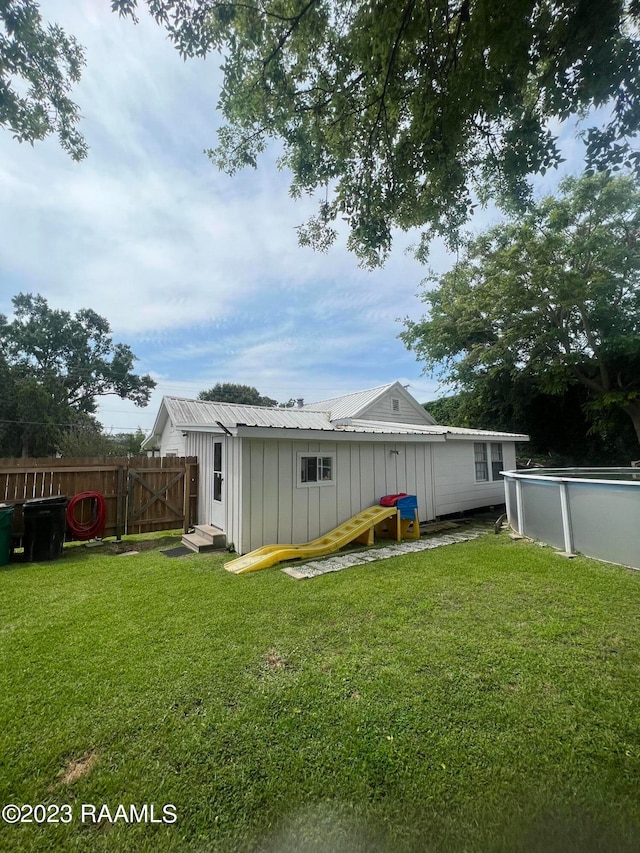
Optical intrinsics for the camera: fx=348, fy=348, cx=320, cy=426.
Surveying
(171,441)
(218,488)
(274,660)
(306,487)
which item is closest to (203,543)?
(218,488)

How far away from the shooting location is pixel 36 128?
137 inches

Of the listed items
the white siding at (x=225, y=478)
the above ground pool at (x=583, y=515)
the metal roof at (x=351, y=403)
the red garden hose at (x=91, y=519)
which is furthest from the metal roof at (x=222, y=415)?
the above ground pool at (x=583, y=515)

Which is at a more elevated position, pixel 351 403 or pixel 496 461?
pixel 351 403

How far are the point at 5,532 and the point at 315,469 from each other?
17.5 ft

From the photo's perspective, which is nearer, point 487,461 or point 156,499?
point 156,499

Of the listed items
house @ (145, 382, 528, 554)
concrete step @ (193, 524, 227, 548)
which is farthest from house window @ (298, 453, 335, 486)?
concrete step @ (193, 524, 227, 548)

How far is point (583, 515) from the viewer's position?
5.48 meters

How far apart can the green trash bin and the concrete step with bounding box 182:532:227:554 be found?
2.77 m

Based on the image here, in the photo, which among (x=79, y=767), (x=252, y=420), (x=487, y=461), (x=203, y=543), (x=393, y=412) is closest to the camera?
(x=79, y=767)

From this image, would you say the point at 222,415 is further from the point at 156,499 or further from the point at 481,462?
the point at 481,462

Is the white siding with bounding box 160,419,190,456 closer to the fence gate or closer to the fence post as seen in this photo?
the fence gate

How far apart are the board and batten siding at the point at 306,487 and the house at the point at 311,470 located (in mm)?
18

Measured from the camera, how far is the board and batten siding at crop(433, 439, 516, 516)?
372 inches

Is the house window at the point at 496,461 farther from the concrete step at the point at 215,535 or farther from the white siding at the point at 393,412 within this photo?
the concrete step at the point at 215,535
